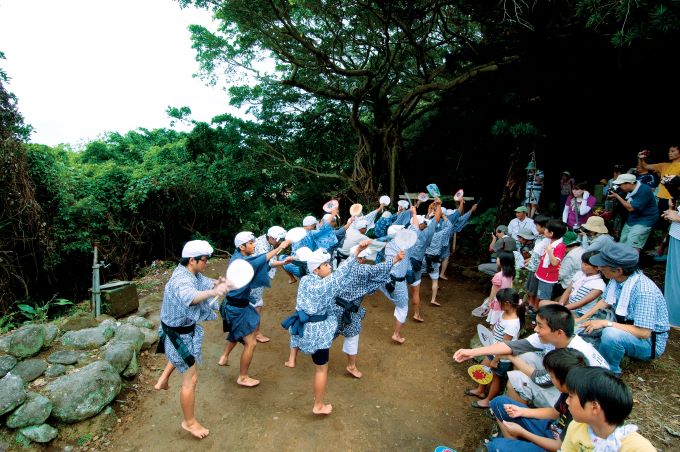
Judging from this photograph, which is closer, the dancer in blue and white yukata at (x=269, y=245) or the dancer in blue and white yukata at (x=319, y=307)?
the dancer in blue and white yukata at (x=319, y=307)

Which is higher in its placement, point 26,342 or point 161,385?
point 26,342

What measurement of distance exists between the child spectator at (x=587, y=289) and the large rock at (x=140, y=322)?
596cm

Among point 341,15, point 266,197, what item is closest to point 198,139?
point 266,197

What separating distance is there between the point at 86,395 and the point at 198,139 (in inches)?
388

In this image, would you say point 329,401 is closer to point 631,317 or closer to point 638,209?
point 631,317

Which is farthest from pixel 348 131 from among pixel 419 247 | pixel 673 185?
pixel 673 185

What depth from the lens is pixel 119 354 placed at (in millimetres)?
4453

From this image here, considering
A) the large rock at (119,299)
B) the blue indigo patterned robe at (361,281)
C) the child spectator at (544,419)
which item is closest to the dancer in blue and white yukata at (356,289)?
the blue indigo patterned robe at (361,281)

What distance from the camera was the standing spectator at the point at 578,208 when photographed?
22.0 ft

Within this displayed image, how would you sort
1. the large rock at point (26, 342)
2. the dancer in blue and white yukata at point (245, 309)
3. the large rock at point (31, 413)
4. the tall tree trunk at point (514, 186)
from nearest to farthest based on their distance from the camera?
the large rock at point (31, 413) < the dancer in blue and white yukata at point (245, 309) < the large rock at point (26, 342) < the tall tree trunk at point (514, 186)

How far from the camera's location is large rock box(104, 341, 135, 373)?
4371mm

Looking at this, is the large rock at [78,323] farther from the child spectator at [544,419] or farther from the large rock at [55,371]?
the child spectator at [544,419]

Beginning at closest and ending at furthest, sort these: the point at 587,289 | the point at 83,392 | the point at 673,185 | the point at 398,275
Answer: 1. the point at 83,392
2. the point at 587,289
3. the point at 398,275
4. the point at 673,185

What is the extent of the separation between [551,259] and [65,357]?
6333mm
